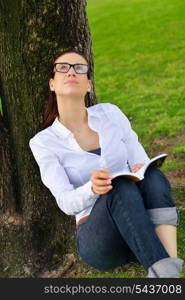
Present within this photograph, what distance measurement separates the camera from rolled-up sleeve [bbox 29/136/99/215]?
11.9 ft

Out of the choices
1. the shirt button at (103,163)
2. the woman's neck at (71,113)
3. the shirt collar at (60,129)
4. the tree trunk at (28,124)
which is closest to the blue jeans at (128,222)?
the shirt button at (103,163)

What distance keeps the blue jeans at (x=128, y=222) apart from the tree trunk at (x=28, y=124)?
1.02 meters

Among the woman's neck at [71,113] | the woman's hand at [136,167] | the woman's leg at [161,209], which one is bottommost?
the woman's leg at [161,209]

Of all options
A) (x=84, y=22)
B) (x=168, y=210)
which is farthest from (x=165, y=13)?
(x=168, y=210)

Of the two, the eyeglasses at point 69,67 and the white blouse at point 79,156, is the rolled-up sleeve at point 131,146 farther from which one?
the eyeglasses at point 69,67

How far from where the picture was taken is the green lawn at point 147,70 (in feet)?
26.3

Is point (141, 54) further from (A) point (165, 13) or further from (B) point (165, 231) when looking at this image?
(B) point (165, 231)

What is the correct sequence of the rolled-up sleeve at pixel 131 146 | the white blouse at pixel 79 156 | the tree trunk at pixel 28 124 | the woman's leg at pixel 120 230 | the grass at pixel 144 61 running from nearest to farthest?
1. the woman's leg at pixel 120 230
2. the white blouse at pixel 79 156
3. the rolled-up sleeve at pixel 131 146
4. the tree trunk at pixel 28 124
5. the grass at pixel 144 61

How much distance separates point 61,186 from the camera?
379 centimetres

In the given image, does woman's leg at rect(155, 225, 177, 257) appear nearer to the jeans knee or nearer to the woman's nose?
the jeans knee

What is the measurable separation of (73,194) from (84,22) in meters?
1.60

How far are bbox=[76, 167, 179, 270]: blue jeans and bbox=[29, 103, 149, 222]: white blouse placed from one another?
146 millimetres

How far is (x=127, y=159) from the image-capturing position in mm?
4203

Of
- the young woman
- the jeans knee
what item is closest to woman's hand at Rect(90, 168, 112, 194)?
the young woman
